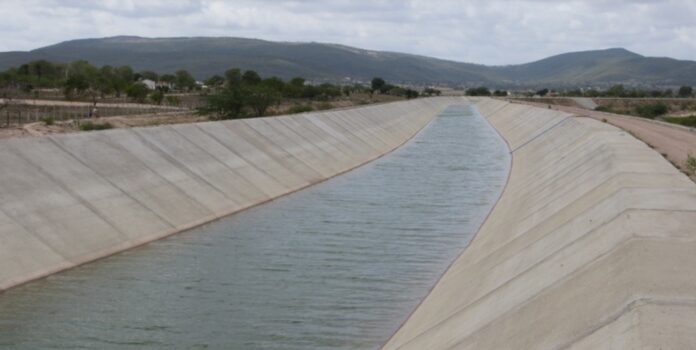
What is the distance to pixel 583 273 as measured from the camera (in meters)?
12.8

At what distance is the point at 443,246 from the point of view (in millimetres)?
23500

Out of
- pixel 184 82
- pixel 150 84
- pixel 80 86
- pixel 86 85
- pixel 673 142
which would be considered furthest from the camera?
pixel 150 84

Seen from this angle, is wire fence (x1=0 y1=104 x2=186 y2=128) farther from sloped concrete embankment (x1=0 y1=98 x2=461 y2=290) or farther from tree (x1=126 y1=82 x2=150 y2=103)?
tree (x1=126 y1=82 x2=150 y2=103)

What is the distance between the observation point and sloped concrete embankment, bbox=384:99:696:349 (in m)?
10.1

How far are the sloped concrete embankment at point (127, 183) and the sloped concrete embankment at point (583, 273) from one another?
29.5 ft

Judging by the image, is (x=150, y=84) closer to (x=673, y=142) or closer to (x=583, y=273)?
(x=673, y=142)

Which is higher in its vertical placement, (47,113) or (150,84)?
(47,113)

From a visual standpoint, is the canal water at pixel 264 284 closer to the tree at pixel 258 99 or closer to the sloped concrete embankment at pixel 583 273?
the sloped concrete embankment at pixel 583 273

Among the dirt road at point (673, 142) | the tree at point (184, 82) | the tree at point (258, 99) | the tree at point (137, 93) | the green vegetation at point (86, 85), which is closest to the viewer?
the dirt road at point (673, 142)

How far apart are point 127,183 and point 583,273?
17.5 meters

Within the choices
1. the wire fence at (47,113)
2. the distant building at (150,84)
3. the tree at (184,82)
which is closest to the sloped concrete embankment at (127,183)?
the wire fence at (47,113)

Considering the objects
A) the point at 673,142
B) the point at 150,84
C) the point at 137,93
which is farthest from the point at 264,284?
the point at 150,84

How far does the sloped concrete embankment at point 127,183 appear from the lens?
2061 centimetres

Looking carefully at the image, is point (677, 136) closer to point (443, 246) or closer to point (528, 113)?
point (443, 246)
